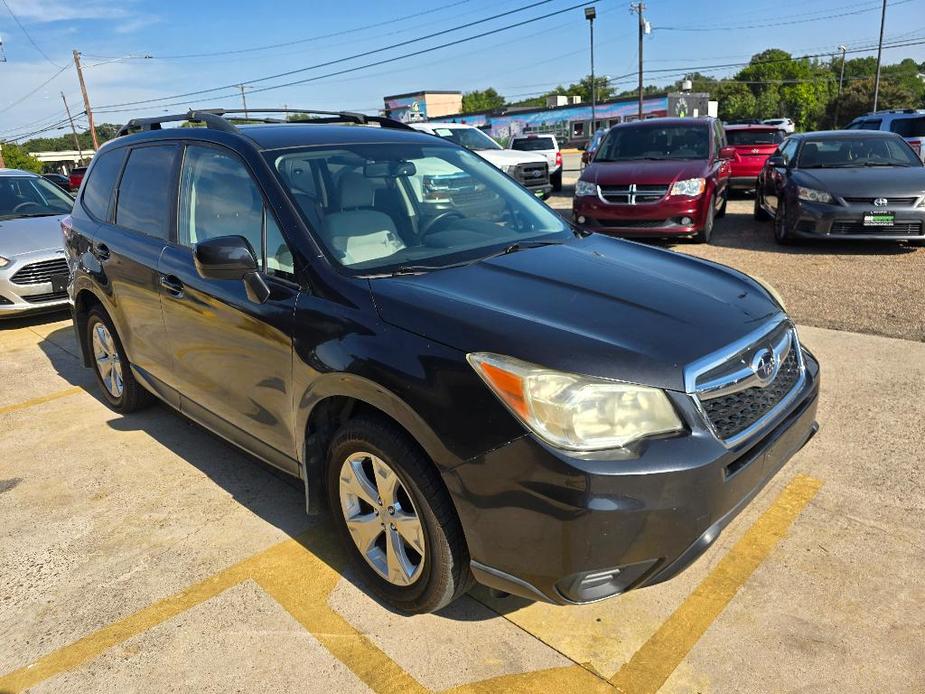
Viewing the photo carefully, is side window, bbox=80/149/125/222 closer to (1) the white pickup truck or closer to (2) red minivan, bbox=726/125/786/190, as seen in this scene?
(1) the white pickup truck

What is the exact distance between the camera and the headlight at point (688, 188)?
891 centimetres

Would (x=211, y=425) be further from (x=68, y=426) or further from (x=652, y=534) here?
(x=652, y=534)

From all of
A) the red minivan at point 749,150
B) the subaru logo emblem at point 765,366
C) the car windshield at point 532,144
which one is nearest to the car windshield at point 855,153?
the red minivan at point 749,150

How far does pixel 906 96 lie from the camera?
64625mm

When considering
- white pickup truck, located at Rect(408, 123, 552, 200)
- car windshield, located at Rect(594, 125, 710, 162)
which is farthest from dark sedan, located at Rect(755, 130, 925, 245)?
white pickup truck, located at Rect(408, 123, 552, 200)

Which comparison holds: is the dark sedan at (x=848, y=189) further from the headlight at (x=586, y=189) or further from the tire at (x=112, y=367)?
the tire at (x=112, y=367)

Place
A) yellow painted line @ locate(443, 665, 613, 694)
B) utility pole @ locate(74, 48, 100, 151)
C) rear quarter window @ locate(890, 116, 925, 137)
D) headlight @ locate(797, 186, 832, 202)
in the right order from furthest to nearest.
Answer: utility pole @ locate(74, 48, 100, 151) < rear quarter window @ locate(890, 116, 925, 137) < headlight @ locate(797, 186, 832, 202) < yellow painted line @ locate(443, 665, 613, 694)

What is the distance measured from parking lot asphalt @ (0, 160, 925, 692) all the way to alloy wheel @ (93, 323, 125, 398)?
0.70 metres

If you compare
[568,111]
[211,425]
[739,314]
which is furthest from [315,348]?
[568,111]

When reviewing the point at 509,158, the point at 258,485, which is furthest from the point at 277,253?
the point at 509,158

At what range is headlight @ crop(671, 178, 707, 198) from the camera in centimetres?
891

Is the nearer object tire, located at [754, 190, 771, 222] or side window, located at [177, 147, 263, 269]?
side window, located at [177, 147, 263, 269]

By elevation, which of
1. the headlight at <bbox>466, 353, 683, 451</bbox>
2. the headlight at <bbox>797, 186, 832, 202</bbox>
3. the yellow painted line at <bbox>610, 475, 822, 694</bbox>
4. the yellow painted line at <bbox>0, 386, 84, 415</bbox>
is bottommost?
the yellow painted line at <bbox>610, 475, 822, 694</bbox>

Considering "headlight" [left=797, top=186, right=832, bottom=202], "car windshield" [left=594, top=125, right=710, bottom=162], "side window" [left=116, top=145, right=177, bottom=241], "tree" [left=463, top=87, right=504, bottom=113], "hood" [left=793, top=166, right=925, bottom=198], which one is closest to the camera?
"side window" [left=116, top=145, right=177, bottom=241]
